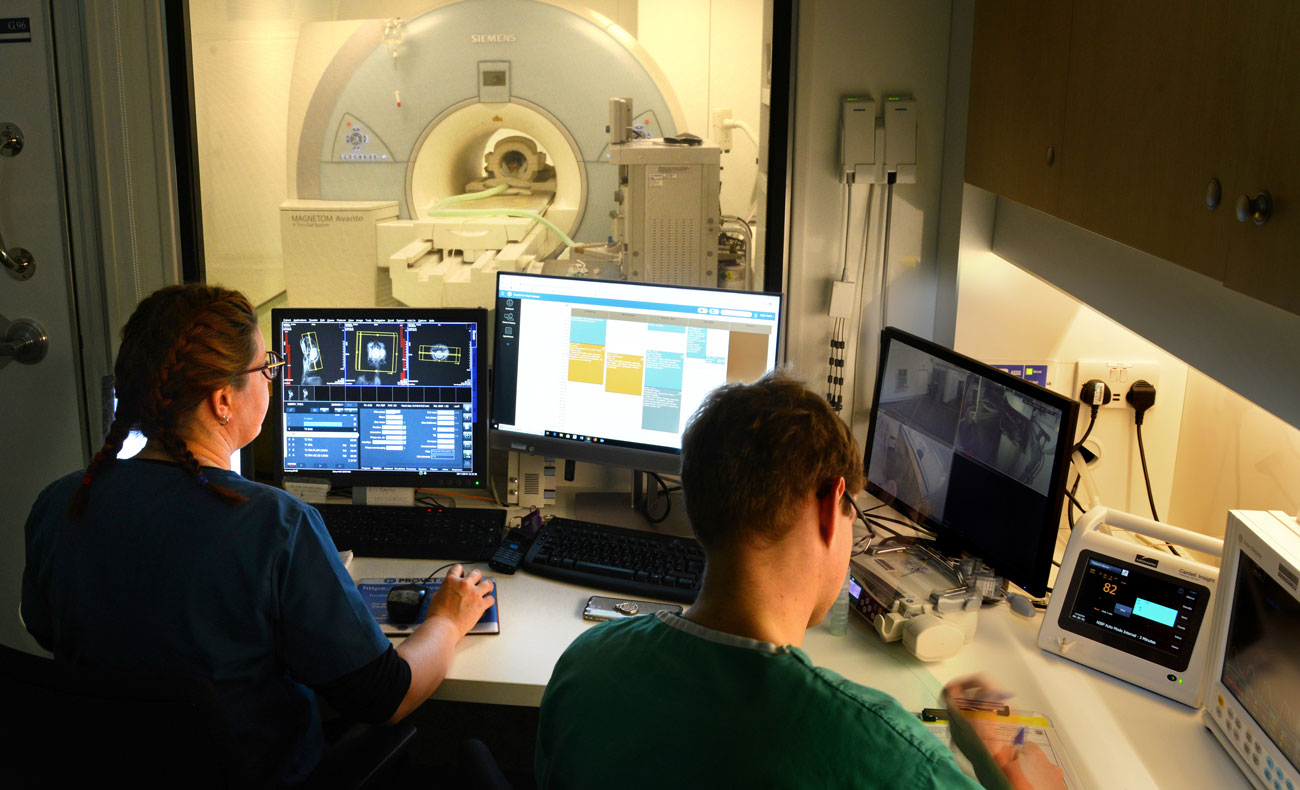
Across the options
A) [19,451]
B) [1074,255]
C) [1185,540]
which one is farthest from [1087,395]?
[19,451]

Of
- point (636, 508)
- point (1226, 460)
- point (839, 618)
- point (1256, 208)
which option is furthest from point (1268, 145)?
point (636, 508)

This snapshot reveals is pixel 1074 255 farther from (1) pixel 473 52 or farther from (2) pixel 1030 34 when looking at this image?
(1) pixel 473 52

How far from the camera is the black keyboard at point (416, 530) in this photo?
1.99 metres

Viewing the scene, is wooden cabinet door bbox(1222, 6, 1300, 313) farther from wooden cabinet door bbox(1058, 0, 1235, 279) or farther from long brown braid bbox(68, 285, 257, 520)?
long brown braid bbox(68, 285, 257, 520)

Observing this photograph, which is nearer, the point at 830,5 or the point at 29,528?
the point at 29,528

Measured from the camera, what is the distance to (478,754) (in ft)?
3.94

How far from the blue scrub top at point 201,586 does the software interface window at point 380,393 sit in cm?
71

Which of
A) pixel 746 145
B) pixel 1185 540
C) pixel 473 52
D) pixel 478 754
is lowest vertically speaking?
pixel 478 754

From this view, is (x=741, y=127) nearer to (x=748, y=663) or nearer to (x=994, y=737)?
(x=994, y=737)

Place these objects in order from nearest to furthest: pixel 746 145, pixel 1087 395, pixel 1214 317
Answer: pixel 1214 317 < pixel 1087 395 < pixel 746 145

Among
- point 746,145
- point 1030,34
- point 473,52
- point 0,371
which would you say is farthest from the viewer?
point 473,52

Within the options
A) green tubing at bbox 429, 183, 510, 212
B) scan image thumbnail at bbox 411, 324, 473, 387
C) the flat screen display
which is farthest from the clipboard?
green tubing at bbox 429, 183, 510, 212

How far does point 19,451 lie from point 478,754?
1.73m
